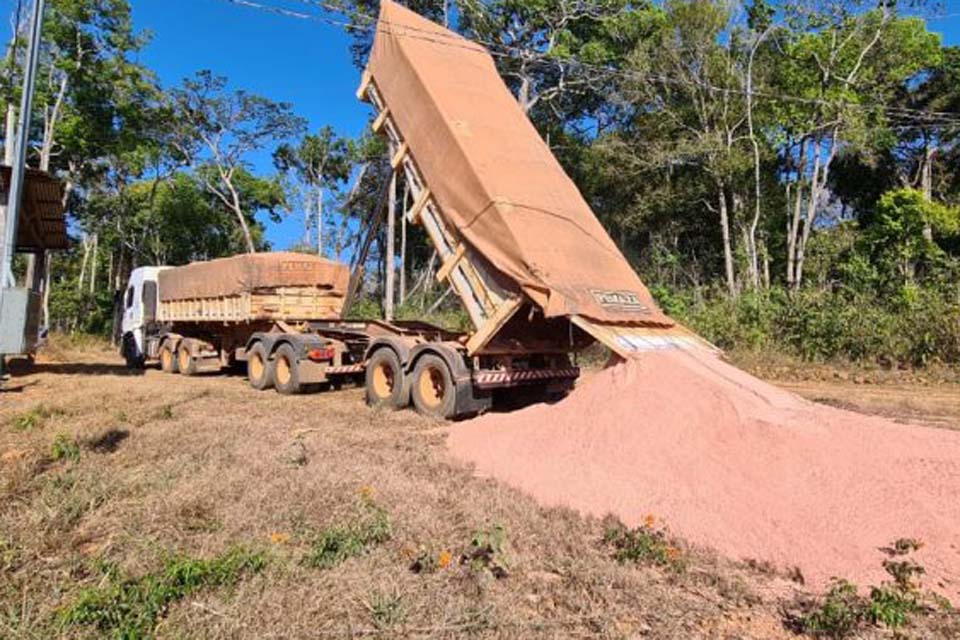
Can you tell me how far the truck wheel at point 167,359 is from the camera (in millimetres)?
16677

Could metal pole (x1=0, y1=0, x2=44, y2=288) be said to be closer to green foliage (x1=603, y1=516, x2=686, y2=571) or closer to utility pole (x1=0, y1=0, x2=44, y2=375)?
utility pole (x1=0, y1=0, x2=44, y2=375)

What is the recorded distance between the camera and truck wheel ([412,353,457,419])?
8656 millimetres

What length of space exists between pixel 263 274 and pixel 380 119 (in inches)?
167

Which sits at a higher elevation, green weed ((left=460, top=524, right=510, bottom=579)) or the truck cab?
the truck cab

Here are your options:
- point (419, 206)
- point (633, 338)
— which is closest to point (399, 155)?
point (419, 206)

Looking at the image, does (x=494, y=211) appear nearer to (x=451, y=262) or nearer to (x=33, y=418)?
(x=451, y=262)

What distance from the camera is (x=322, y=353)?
11734 millimetres

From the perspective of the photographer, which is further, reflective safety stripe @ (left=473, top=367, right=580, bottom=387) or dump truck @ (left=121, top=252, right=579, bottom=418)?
dump truck @ (left=121, top=252, right=579, bottom=418)

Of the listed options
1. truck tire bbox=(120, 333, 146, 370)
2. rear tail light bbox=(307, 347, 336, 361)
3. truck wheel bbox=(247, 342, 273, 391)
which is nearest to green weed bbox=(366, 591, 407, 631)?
rear tail light bbox=(307, 347, 336, 361)

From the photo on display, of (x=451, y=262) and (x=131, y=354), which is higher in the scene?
(x=451, y=262)

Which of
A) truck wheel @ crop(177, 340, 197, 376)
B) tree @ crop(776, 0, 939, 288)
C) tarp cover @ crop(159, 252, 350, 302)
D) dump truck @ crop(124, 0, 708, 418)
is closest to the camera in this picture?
dump truck @ crop(124, 0, 708, 418)

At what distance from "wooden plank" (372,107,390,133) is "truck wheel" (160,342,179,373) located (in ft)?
30.7

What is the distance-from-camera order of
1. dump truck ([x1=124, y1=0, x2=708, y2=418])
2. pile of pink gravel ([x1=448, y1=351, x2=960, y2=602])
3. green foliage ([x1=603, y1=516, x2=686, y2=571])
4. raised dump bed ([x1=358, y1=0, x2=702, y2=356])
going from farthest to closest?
1. dump truck ([x1=124, y1=0, x2=708, y2=418])
2. raised dump bed ([x1=358, y1=0, x2=702, y2=356])
3. pile of pink gravel ([x1=448, y1=351, x2=960, y2=602])
4. green foliage ([x1=603, y1=516, x2=686, y2=571])

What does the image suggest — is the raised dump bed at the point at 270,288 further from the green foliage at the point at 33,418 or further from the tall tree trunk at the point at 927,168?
the tall tree trunk at the point at 927,168
